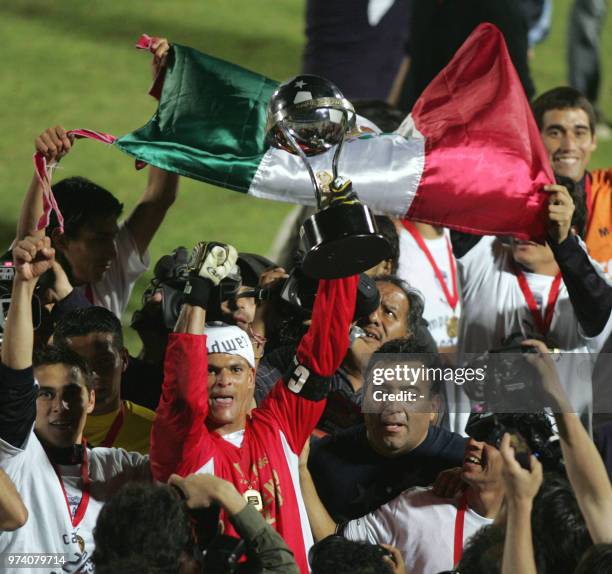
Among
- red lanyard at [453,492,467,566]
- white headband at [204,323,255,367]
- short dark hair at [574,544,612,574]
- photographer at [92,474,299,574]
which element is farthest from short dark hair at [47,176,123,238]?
short dark hair at [574,544,612,574]

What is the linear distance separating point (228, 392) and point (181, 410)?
0.34 meters

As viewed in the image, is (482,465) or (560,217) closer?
(482,465)

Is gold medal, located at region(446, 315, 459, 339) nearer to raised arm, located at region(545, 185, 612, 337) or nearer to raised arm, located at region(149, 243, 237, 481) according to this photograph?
raised arm, located at region(545, 185, 612, 337)

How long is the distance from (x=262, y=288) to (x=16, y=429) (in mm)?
1397

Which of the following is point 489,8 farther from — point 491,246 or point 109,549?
→ point 109,549

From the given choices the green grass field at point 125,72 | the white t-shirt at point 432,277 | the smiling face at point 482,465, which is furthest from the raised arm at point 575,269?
the green grass field at point 125,72

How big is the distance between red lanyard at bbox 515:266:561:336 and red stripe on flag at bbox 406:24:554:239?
0.52m

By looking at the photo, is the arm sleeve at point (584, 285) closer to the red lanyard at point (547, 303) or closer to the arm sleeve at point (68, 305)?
the red lanyard at point (547, 303)

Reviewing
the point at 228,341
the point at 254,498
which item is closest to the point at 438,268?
the point at 228,341

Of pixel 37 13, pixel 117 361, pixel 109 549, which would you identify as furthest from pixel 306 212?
pixel 37 13

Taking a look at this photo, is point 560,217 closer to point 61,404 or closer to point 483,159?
point 483,159

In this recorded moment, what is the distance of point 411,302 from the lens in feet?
17.0

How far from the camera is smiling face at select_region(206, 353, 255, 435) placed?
4336 mm

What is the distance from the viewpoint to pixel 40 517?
13.1ft
